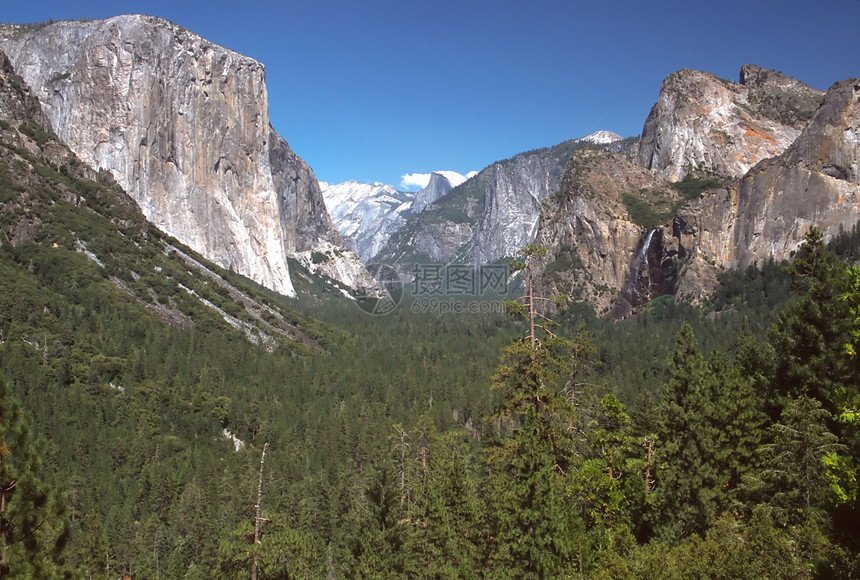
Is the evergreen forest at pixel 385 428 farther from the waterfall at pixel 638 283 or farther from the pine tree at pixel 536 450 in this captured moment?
the waterfall at pixel 638 283

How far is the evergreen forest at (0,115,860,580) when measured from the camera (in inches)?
712

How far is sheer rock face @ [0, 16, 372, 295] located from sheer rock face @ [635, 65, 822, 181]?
425ft

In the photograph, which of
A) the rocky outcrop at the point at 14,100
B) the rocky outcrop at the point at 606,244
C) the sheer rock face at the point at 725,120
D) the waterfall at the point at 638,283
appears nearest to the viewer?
the rocky outcrop at the point at 14,100

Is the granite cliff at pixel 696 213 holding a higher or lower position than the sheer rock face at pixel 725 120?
lower

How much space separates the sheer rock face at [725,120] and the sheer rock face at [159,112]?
425ft

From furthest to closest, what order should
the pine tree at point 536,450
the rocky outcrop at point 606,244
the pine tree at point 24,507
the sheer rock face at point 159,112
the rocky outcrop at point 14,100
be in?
the rocky outcrop at point 606,244 → the sheer rock face at point 159,112 → the rocky outcrop at point 14,100 → the pine tree at point 536,450 → the pine tree at point 24,507

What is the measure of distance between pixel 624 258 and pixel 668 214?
17033 mm

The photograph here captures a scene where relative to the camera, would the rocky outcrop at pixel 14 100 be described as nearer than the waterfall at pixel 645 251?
Yes

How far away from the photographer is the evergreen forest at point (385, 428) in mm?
18078

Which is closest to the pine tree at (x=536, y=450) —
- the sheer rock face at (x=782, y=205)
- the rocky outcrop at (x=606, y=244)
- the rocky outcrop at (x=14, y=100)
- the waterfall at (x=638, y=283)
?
the sheer rock face at (x=782, y=205)

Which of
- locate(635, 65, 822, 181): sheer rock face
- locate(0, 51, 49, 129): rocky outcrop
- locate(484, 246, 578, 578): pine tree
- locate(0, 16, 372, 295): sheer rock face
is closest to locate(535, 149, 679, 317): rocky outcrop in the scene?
locate(635, 65, 822, 181): sheer rock face

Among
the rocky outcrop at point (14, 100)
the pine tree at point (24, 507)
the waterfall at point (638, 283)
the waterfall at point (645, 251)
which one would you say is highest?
the rocky outcrop at point (14, 100)

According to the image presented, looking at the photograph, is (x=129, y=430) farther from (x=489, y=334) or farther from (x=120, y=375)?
(x=489, y=334)

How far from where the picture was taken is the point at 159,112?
16688 centimetres
